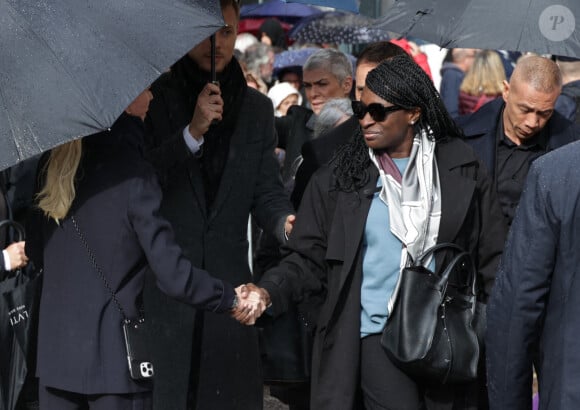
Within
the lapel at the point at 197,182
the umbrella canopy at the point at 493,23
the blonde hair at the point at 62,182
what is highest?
the umbrella canopy at the point at 493,23

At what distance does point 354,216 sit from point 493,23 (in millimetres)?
1236

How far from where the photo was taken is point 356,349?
484cm

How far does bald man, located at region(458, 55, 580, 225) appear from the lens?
234 inches

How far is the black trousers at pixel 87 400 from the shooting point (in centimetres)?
462

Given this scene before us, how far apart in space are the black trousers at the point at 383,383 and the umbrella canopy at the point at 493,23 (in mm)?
1480

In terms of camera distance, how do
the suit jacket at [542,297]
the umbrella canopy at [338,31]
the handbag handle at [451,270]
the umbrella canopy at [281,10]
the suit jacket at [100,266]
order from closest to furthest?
1. the suit jacket at [542,297]
2. the suit jacket at [100,266]
3. the handbag handle at [451,270]
4. the umbrella canopy at [338,31]
5. the umbrella canopy at [281,10]

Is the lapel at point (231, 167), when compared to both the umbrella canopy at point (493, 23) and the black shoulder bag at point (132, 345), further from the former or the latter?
the black shoulder bag at point (132, 345)

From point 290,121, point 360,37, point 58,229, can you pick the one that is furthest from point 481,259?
point 360,37

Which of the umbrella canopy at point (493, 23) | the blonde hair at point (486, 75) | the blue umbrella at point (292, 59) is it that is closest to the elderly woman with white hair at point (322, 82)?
the umbrella canopy at point (493, 23)

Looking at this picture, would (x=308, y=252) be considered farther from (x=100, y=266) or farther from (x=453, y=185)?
(x=100, y=266)

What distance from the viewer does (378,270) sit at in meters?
4.87

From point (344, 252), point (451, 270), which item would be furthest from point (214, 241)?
point (451, 270)

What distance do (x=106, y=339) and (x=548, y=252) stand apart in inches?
A: 71.3

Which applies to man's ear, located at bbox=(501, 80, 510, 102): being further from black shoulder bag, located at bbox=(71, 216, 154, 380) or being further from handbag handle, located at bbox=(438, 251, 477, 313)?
black shoulder bag, located at bbox=(71, 216, 154, 380)
